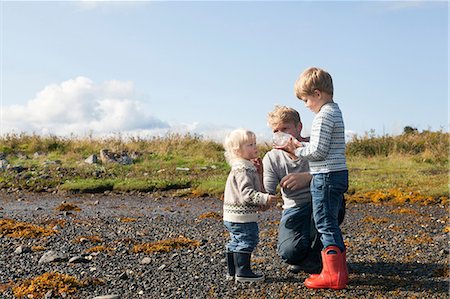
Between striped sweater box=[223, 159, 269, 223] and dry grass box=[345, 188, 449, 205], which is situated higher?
striped sweater box=[223, 159, 269, 223]

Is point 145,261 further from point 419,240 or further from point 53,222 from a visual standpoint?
point 53,222

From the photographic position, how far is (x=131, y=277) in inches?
295

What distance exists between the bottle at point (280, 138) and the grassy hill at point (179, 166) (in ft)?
34.2

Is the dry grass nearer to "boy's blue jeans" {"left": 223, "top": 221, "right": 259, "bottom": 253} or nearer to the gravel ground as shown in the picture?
the gravel ground

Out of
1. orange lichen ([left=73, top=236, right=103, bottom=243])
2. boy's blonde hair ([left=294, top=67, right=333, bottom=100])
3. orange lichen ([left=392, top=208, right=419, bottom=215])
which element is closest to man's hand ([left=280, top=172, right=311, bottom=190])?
boy's blonde hair ([left=294, top=67, right=333, bottom=100])

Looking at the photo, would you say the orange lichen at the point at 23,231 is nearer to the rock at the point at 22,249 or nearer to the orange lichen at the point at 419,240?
the rock at the point at 22,249

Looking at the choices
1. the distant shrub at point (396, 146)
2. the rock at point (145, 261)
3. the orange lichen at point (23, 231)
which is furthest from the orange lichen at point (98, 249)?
the distant shrub at point (396, 146)

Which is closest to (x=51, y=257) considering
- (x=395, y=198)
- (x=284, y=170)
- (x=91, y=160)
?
(x=284, y=170)

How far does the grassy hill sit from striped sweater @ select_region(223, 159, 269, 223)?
1044 cm

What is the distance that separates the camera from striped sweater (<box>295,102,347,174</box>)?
6.22 m

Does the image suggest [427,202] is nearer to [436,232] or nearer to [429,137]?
[436,232]

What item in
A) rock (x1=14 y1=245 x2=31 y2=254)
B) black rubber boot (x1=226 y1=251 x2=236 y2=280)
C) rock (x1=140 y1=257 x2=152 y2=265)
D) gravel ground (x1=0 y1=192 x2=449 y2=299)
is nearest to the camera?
gravel ground (x1=0 y1=192 x2=449 y2=299)

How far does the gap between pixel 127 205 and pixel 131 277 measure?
9481 millimetres

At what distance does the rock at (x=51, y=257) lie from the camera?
27.7 feet
